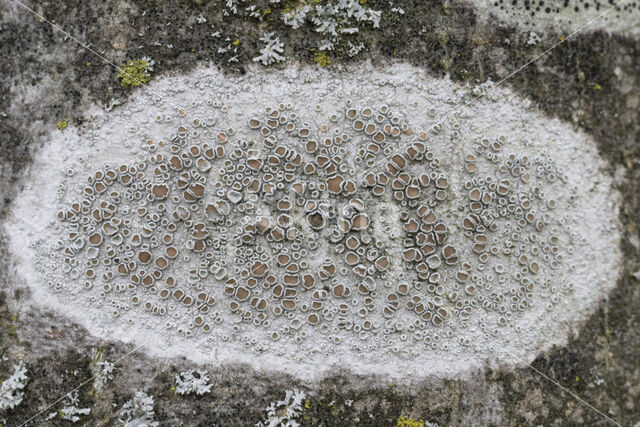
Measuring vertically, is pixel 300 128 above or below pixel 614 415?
above

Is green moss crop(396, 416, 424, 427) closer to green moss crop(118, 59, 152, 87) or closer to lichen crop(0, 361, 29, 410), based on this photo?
lichen crop(0, 361, 29, 410)

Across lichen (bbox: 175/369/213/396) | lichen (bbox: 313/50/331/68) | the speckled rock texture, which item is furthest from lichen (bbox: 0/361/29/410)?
lichen (bbox: 313/50/331/68)

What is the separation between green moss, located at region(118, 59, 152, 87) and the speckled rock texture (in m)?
0.08

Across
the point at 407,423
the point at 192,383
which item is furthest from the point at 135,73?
the point at 407,423

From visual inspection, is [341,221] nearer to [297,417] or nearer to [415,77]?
[415,77]

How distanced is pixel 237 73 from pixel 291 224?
6.18ft

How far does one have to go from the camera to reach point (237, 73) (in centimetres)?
495

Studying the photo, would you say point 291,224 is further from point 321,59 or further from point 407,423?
point 407,423

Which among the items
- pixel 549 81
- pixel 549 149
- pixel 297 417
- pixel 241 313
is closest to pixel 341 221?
pixel 241 313

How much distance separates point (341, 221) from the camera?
15.8 ft

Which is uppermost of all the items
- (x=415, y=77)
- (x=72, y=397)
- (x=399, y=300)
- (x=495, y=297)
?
(x=415, y=77)

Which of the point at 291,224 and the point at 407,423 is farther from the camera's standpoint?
the point at 407,423

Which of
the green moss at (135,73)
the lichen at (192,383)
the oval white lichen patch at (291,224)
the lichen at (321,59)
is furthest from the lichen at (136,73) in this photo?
the lichen at (192,383)

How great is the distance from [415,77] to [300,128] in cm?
151
